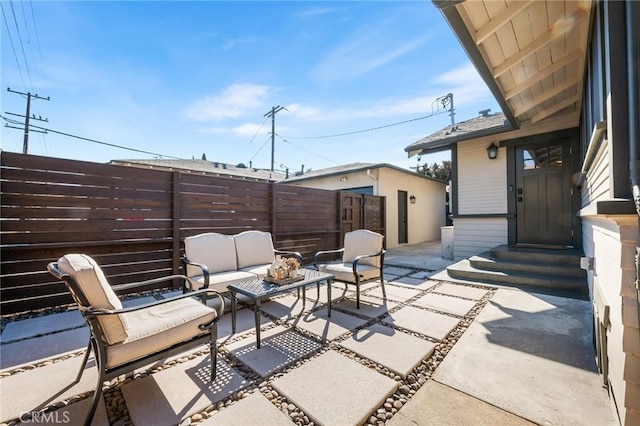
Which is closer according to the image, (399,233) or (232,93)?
(232,93)

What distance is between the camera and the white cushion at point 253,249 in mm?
3881

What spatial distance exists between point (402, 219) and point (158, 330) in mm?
9874

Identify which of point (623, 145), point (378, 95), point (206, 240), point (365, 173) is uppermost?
point (378, 95)

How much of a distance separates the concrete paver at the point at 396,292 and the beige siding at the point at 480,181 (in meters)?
3.56

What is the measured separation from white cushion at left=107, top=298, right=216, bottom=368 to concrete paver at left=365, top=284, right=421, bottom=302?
8.84ft

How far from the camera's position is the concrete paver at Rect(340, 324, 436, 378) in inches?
80.9

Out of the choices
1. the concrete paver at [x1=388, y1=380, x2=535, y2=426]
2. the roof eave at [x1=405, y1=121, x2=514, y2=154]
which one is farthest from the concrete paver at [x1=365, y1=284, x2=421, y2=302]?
the roof eave at [x1=405, y1=121, x2=514, y2=154]

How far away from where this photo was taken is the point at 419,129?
36.6 ft

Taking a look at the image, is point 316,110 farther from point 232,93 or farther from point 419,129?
point 419,129

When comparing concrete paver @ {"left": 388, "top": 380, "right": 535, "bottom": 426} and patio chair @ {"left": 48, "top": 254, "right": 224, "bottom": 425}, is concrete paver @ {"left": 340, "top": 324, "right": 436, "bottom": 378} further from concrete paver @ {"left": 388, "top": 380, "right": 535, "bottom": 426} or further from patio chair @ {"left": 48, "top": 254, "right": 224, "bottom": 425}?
patio chair @ {"left": 48, "top": 254, "right": 224, "bottom": 425}

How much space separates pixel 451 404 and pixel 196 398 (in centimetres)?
167

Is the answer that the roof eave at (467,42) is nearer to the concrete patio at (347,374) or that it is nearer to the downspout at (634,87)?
the downspout at (634,87)

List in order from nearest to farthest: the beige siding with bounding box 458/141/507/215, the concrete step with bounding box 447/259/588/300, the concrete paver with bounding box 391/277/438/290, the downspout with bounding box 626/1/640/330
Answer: the downspout with bounding box 626/1/640/330 < the concrete step with bounding box 447/259/588/300 < the concrete paver with bounding box 391/277/438/290 < the beige siding with bounding box 458/141/507/215

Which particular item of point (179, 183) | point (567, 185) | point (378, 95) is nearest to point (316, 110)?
point (378, 95)
